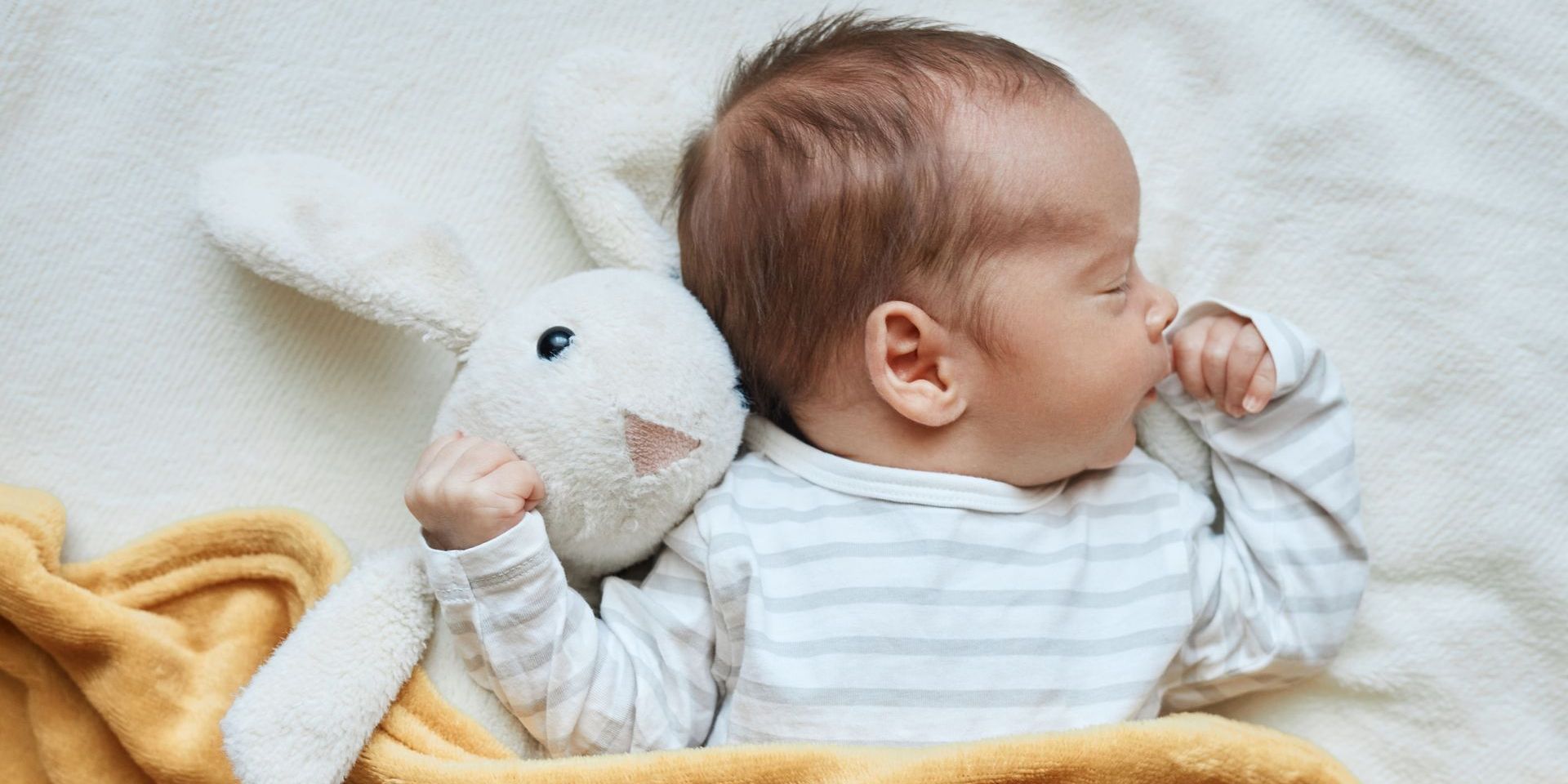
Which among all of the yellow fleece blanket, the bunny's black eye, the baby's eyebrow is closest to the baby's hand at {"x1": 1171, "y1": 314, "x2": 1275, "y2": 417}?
the baby's eyebrow

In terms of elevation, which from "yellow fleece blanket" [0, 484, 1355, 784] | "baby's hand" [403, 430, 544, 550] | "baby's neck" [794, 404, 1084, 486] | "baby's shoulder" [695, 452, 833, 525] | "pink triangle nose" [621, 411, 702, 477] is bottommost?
"yellow fleece blanket" [0, 484, 1355, 784]

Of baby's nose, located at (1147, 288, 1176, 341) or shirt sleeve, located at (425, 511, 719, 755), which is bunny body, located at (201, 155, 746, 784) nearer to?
shirt sleeve, located at (425, 511, 719, 755)

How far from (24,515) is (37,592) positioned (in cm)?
8

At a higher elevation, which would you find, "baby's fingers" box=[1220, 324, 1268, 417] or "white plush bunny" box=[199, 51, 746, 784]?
"baby's fingers" box=[1220, 324, 1268, 417]

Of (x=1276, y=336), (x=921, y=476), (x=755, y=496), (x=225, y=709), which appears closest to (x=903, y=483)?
(x=921, y=476)

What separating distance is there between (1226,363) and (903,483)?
31 cm

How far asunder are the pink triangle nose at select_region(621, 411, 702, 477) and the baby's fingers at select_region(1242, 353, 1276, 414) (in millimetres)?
477

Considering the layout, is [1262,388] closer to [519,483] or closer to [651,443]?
[651,443]

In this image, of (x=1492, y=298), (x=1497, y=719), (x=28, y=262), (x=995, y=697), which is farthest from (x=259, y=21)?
(x=1497, y=719)

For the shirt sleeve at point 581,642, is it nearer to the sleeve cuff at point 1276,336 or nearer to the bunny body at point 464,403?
the bunny body at point 464,403

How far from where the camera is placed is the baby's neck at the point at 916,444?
1.03m

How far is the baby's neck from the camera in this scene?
103cm

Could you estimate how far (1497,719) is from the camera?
1.08m

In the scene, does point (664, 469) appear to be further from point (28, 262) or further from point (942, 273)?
point (28, 262)
